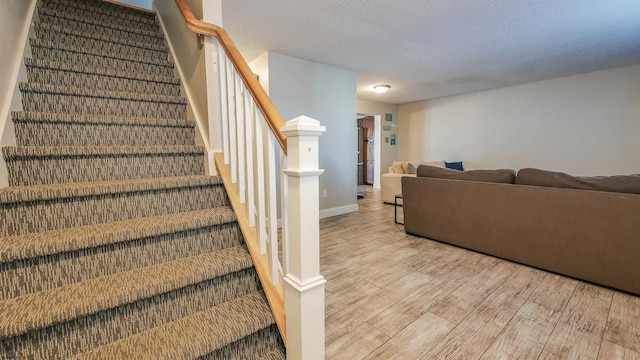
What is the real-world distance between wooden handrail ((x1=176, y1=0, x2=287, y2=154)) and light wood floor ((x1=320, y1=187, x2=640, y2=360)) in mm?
1202

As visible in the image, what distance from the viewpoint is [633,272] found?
1997 mm

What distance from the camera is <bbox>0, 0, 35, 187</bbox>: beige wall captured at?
1.38 meters

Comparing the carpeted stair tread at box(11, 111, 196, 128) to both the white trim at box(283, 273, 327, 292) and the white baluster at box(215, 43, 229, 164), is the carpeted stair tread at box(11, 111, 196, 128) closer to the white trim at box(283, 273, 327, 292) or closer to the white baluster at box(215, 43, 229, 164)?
the white baluster at box(215, 43, 229, 164)

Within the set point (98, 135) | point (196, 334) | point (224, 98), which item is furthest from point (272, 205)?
point (98, 135)

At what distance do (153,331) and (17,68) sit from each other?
1.75 meters

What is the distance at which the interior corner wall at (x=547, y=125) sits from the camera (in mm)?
4508

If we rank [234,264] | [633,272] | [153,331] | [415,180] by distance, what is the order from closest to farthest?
1. [153,331]
2. [234,264]
3. [633,272]
4. [415,180]

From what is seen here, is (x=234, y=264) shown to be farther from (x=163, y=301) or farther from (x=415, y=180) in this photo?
(x=415, y=180)

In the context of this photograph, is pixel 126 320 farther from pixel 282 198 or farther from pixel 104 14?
pixel 104 14

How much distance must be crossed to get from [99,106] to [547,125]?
6680 millimetres

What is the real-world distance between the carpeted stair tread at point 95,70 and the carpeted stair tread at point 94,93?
205 millimetres

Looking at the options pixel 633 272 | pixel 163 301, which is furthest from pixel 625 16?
pixel 163 301

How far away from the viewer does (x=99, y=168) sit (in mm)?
1526

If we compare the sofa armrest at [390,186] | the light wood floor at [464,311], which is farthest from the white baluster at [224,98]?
the sofa armrest at [390,186]
